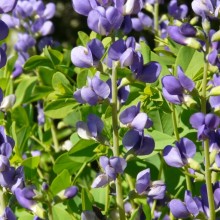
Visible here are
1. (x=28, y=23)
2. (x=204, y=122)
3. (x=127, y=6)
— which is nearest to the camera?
(x=204, y=122)

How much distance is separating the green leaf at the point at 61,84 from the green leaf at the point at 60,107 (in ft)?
0.11

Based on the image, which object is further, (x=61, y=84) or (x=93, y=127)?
(x=61, y=84)

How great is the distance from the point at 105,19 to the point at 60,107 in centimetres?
50

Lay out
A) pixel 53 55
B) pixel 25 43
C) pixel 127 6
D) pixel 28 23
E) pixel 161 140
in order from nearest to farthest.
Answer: pixel 127 6 → pixel 161 140 → pixel 53 55 → pixel 25 43 → pixel 28 23

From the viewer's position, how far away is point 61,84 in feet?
5.26

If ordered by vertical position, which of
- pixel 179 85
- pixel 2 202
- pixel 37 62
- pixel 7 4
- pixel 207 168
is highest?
pixel 7 4

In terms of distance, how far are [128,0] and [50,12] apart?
1.15m

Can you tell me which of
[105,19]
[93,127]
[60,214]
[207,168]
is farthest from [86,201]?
[105,19]

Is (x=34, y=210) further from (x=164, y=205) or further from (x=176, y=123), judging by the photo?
(x=164, y=205)

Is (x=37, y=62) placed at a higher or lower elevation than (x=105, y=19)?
lower

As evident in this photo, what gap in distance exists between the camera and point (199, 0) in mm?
1219

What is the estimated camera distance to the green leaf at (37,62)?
5.82ft

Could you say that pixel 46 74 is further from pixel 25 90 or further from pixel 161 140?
pixel 161 140

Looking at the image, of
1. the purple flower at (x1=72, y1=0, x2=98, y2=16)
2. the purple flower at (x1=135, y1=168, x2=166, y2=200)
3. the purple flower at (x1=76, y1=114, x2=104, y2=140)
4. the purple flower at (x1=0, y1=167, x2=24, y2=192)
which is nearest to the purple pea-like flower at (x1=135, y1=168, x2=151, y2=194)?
the purple flower at (x1=135, y1=168, x2=166, y2=200)
